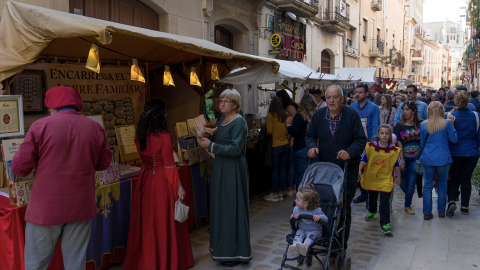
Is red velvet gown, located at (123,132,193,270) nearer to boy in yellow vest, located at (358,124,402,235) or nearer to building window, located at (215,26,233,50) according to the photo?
boy in yellow vest, located at (358,124,402,235)

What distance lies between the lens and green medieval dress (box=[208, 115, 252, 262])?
401cm

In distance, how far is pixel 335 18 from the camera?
1894 cm

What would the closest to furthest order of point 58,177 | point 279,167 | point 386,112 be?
point 58,177
point 279,167
point 386,112

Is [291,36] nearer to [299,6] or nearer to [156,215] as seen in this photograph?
[299,6]

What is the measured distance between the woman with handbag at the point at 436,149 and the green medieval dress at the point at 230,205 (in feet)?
10.6

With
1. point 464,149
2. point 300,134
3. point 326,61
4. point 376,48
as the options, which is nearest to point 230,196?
point 300,134

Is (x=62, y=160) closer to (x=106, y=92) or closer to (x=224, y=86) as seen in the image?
(x=106, y=92)

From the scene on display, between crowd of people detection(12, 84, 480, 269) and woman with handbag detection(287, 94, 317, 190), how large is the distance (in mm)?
18

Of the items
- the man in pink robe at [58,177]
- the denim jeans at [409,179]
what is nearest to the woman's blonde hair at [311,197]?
the man in pink robe at [58,177]

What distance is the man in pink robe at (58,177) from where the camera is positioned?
2.69m

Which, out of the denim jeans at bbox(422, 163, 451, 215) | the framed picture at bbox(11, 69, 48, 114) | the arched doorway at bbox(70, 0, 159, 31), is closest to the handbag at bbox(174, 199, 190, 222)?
the framed picture at bbox(11, 69, 48, 114)

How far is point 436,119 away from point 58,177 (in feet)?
17.1

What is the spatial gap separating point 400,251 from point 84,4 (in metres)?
6.56

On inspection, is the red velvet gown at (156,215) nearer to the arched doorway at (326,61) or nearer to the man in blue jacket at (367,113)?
the man in blue jacket at (367,113)
